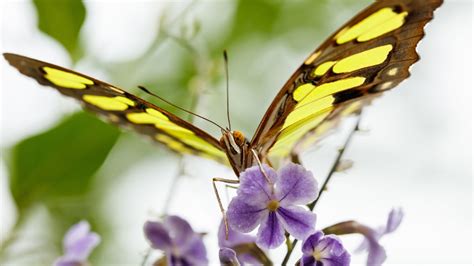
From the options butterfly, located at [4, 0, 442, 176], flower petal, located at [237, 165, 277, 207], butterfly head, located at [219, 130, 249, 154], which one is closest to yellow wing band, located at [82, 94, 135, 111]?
butterfly, located at [4, 0, 442, 176]

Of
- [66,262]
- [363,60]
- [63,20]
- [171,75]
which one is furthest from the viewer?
[171,75]

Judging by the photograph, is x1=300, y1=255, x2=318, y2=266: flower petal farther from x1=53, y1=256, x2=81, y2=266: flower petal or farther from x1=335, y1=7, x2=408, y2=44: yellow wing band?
x1=53, y1=256, x2=81, y2=266: flower petal

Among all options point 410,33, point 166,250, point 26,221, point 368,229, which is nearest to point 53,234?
point 26,221

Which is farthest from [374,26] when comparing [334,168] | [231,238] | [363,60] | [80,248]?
[80,248]

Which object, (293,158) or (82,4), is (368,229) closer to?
(293,158)

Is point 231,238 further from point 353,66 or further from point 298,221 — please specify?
point 353,66
